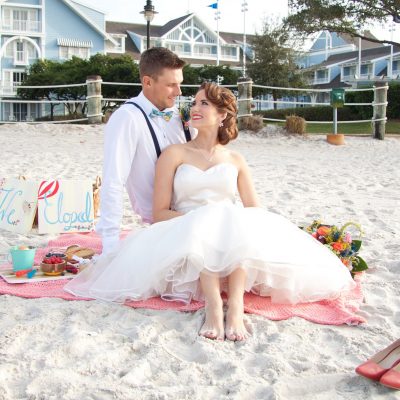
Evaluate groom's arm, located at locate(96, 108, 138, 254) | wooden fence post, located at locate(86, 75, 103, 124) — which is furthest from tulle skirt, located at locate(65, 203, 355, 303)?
wooden fence post, located at locate(86, 75, 103, 124)

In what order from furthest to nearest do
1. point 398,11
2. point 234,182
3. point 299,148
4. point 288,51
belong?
point 288,51 → point 398,11 → point 299,148 → point 234,182

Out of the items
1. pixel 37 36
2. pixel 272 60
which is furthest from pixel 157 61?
pixel 37 36

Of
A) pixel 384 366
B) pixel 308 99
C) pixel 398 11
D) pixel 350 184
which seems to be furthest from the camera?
pixel 308 99

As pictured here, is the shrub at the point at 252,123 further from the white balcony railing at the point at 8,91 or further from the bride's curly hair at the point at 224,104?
the white balcony railing at the point at 8,91

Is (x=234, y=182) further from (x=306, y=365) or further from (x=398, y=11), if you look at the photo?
(x=398, y=11)

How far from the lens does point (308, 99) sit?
144ft

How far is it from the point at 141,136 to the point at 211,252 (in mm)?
1079

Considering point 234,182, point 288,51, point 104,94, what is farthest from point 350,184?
point 288,51

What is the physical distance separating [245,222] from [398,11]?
19.0 meters

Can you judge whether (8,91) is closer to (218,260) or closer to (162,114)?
(162,114)

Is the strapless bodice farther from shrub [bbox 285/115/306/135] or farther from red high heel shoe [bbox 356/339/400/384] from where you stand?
shrub [bbox 285/115/306/135]

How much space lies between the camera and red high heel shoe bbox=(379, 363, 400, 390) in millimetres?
2072

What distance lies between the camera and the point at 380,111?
13.9 meters

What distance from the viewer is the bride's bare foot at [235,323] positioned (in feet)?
8.25
